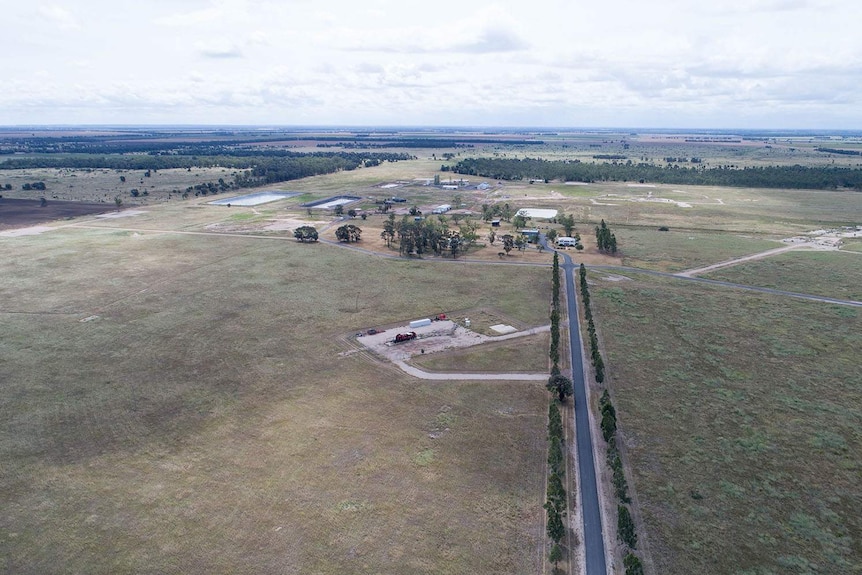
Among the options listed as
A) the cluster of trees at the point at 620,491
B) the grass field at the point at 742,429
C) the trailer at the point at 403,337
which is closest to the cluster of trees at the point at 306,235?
the trailer at the point at 403,337

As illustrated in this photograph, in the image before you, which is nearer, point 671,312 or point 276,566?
point 276,566

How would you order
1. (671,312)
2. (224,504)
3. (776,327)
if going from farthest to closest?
(671,312)
(776,327)
(224,504)

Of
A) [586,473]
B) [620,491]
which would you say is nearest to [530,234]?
[586,473]

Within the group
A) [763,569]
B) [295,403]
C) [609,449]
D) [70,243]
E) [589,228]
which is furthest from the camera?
[589,228]

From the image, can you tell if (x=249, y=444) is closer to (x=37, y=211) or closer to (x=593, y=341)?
(x=593, y=341)

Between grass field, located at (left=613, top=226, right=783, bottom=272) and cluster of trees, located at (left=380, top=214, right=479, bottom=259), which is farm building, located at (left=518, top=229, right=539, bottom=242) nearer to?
cluster of trees, located at (left=380, top=214, right=479, bottom=259)

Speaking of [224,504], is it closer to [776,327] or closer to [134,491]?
[134,491]

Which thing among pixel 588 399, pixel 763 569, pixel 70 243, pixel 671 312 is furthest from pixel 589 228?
pixel 70 243
